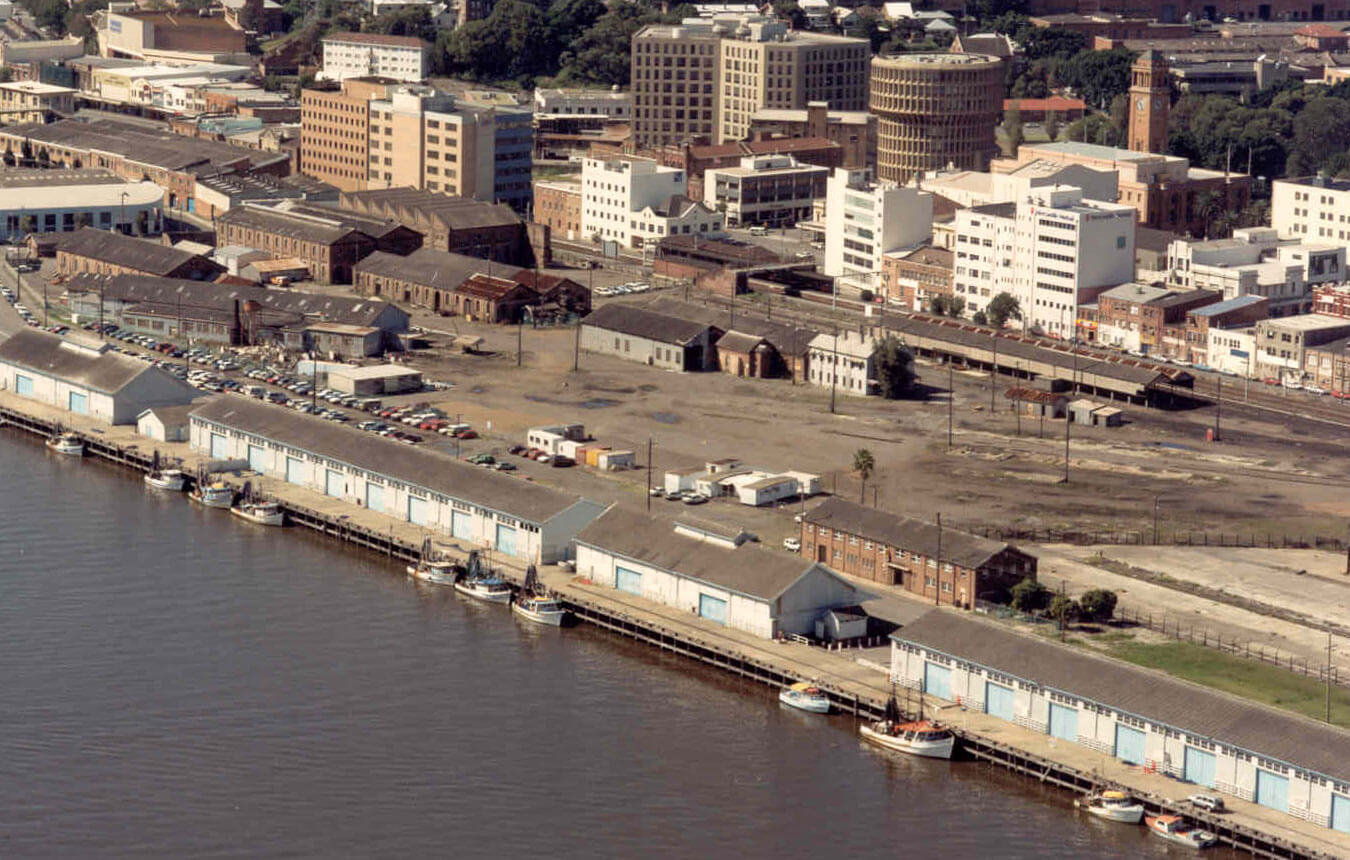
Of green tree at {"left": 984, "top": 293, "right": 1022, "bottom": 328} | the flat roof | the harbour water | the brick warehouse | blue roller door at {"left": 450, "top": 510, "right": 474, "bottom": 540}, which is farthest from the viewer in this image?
green tree at {"left": 984, "top": 293, "right": 1022, "bottom": 328}

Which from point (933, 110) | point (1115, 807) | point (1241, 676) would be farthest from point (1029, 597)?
point (933, 110)

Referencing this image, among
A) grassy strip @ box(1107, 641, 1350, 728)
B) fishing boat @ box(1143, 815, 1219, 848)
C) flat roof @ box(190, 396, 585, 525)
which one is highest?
flat roof @ box(190, 396, 585, 525)

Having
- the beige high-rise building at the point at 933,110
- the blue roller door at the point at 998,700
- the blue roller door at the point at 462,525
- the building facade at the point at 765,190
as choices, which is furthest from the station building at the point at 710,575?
the beige high-rise building at the point at 933,110

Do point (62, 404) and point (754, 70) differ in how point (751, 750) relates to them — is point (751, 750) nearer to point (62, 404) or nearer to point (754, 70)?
point (62, 404)

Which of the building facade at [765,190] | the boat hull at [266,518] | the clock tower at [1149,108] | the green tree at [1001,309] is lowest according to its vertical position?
the boat hull at [266,518]

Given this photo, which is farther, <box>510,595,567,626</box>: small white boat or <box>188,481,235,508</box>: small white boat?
<box>188,481,235,508</box>: small white boat

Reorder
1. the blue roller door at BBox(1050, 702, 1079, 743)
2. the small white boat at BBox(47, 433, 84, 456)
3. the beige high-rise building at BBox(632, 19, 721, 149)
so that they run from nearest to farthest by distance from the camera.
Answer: the blue roller door at BBox(1050, 702, 1079, 743)
the small white boat at BBox(47, 433, 84, 456)
the beige high-rise building at BBox(632, 19, 721, 149)

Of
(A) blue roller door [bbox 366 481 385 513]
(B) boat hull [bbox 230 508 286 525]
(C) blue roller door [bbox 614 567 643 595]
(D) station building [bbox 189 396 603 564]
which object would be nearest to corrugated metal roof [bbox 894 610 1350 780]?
(C) blue roller door [bbox 614 567 643 595]

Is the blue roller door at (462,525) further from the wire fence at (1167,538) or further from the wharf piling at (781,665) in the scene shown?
the wire fence at (1167,538)

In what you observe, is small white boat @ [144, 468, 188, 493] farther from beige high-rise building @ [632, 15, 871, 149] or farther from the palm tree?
beige high-rise building @ [632, 15, 871, 149]
